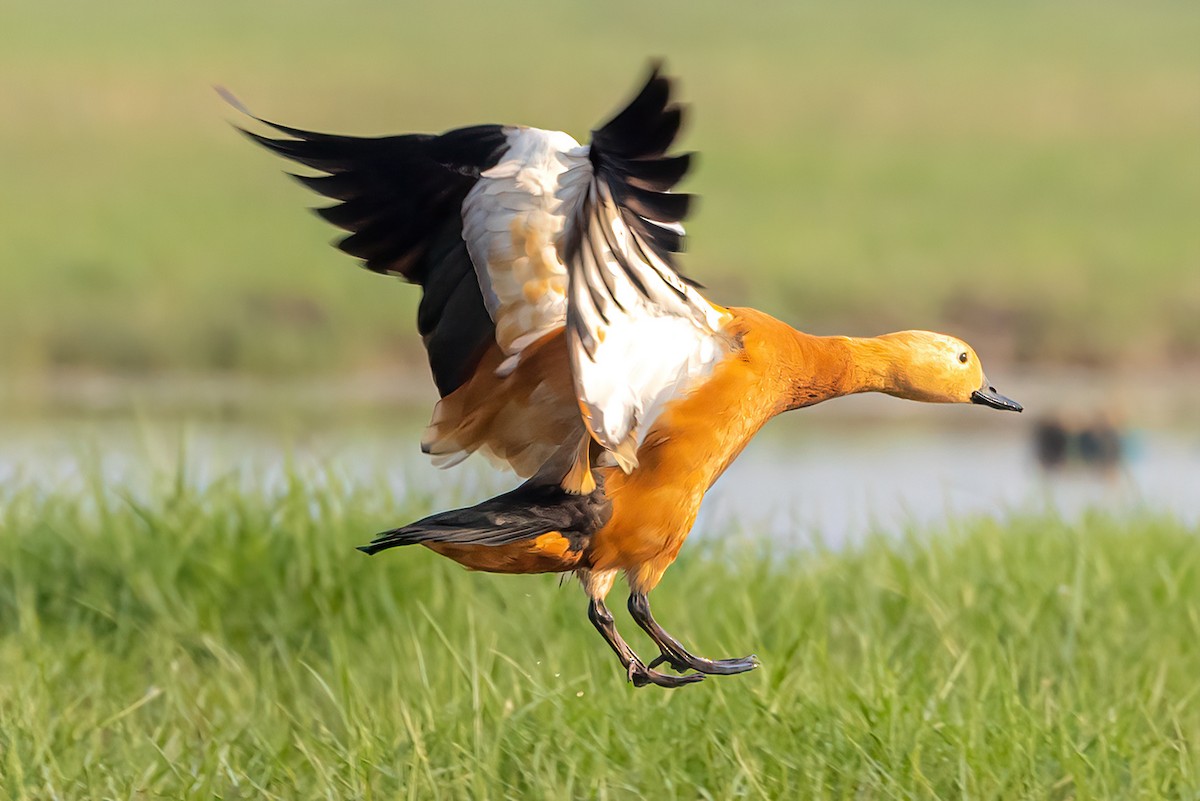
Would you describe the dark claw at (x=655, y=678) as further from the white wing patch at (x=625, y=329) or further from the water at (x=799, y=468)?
the water at (x=799, y=468)

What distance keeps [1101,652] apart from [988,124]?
16.3m

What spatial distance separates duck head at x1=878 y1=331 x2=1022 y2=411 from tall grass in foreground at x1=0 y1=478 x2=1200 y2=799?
0.78m

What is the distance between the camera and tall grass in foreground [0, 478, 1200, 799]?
3615mm

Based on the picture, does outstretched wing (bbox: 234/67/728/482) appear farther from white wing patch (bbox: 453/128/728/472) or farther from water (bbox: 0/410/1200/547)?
water (bbox: 0/410/1200/547)

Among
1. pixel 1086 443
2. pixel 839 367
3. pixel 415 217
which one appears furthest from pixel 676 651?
pixel 1086 443

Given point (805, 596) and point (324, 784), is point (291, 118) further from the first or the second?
point (324, 784)

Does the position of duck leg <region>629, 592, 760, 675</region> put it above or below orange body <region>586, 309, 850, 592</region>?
below

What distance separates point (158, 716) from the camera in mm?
4402

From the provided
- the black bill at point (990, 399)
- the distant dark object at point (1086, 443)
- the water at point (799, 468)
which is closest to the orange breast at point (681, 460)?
the black bill at point (990, 399)

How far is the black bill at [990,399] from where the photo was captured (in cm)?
357

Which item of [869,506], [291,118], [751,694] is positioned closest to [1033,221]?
[291,118]

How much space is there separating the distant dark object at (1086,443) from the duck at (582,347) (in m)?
6.57

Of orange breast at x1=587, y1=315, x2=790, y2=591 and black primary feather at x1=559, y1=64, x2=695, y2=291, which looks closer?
black primary feather at x1=559, y1=64, x2=695, y2=291

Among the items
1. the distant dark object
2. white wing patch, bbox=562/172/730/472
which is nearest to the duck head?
white wing patch, bbox=562/172/730/472
